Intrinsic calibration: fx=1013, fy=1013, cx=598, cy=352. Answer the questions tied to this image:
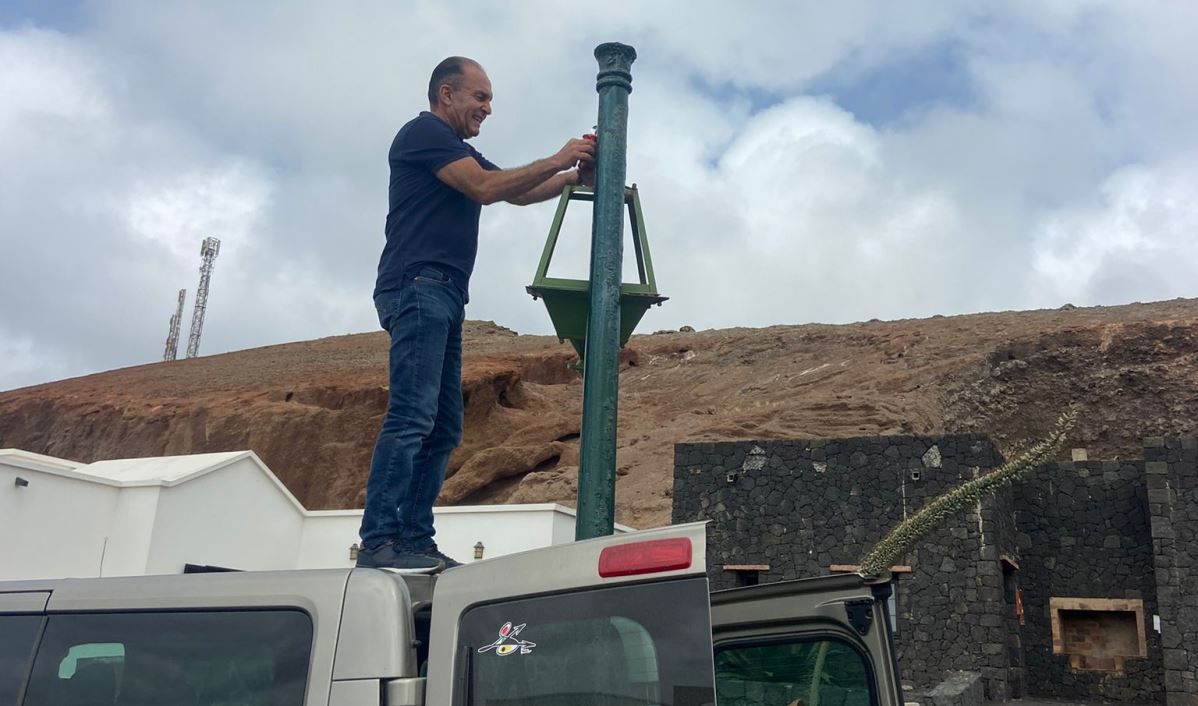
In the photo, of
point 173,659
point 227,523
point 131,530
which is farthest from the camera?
point 227,523

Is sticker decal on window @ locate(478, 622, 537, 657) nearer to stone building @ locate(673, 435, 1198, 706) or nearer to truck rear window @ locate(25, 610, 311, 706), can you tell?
truck rear window @ locate(25, 610, 311, 706)

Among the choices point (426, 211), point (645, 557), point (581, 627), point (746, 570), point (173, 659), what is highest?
point (426, 211)

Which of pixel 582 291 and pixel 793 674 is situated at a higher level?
pixel 582 291

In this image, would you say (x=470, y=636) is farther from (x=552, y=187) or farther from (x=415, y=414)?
(x=552, y=187)

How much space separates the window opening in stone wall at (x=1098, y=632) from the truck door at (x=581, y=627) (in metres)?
16.8

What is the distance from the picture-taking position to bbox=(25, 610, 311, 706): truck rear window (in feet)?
7.81

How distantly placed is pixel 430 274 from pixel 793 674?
1834 millimetres

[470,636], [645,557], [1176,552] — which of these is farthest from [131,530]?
[1176,552]

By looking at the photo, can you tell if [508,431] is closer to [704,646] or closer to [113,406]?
[113,406]

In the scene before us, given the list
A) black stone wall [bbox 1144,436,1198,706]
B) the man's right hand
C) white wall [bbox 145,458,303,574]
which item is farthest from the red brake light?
black stone wall [bbox 1144,436,1198,706]

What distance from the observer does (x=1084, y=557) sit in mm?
16969

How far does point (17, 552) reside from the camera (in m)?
11.0

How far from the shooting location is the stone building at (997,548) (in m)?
14.4

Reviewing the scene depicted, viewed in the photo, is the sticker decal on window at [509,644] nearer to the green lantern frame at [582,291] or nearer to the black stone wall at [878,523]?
the green lantern frame at [582,291]
